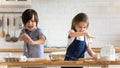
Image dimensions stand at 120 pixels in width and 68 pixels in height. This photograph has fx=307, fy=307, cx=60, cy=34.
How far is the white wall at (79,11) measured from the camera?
4164 mm

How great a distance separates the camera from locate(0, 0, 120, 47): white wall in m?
4.16

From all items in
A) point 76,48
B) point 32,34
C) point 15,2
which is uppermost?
point 15,2

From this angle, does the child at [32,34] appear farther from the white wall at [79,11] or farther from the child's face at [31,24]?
the white wall at [79,11]

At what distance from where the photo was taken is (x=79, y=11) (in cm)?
418

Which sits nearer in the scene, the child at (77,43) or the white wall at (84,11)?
the child at (77,43)

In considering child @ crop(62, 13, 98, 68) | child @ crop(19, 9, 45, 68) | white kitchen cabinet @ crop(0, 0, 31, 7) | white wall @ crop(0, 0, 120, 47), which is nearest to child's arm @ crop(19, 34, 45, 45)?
child @ crop(19, 9, 45, 68)

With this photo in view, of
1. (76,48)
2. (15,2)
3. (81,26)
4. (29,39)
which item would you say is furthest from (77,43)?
(15,2)

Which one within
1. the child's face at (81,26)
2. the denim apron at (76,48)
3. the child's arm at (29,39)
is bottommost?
the denim apron at (76,48)

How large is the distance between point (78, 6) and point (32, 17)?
5.69 ft

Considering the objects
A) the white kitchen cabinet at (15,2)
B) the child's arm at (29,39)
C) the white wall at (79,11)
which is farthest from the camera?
the white wall at (79,11)

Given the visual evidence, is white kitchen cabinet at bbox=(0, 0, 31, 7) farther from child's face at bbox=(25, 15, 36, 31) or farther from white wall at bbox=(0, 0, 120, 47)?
child's face at bbox=(25, 15, 36, 31)

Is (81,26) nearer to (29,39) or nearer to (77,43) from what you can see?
(77,43)

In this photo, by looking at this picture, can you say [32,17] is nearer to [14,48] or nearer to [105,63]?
[105,63]

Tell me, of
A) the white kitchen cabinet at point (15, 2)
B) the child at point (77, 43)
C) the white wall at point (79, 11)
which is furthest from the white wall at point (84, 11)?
the child at point (77, 43)
